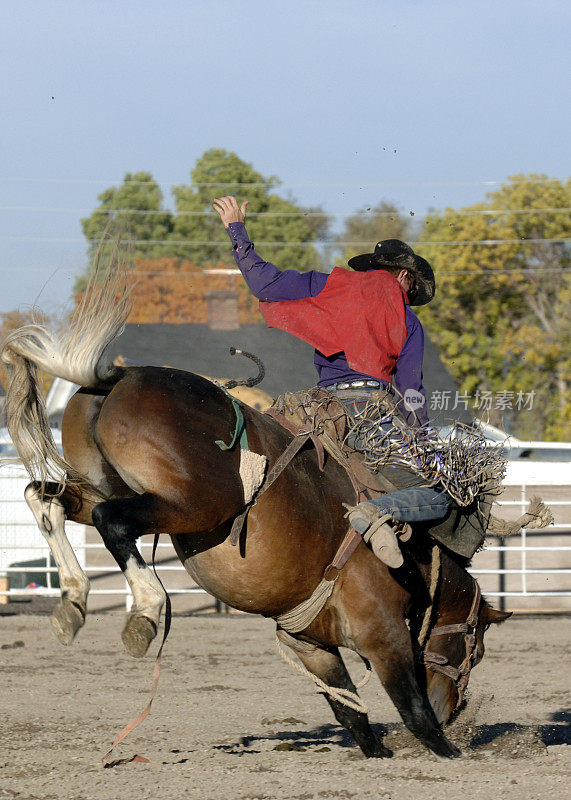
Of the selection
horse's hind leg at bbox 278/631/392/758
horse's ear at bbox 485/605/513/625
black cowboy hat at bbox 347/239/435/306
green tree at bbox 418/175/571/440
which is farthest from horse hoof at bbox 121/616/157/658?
green tree at bbox 418/175/571/440

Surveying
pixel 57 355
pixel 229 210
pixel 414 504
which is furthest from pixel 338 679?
pixel 229 210

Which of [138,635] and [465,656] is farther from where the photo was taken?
[465,656]

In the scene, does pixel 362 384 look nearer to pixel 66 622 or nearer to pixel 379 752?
pixel 66 622

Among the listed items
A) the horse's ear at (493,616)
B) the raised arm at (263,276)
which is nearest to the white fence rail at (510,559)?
the horse's ear at (493,616)

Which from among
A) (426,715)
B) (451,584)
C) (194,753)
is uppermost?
(451,584)

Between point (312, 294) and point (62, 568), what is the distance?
1502 mm

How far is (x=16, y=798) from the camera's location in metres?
3.66

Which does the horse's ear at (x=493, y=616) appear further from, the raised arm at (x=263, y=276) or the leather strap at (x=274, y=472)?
the raised arm at (x=263, y=276)

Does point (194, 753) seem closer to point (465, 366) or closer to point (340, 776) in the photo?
point (340, 776)

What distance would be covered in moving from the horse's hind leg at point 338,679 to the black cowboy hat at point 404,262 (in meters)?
1.64

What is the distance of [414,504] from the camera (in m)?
3.88

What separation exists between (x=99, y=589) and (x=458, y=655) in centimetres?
566

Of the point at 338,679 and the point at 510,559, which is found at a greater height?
the point at 338,679

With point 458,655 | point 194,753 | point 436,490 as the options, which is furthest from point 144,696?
point 436,490
